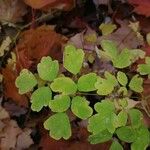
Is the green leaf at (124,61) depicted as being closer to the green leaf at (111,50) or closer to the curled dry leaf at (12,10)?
the green leaf at (111,50)

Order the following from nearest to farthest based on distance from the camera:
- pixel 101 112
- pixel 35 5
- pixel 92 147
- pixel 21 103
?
pixel 101 112, pixel 92 147, pixel 21 103, pixel 35 5

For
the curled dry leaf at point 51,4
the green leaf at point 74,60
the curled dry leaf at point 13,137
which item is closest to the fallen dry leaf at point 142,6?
the curled dry leaf at point 51,4

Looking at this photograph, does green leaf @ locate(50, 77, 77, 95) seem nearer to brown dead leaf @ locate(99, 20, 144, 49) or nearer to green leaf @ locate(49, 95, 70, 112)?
green leaf @ locate(49, 95, 70, 112)

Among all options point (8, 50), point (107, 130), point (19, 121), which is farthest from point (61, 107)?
point (8, 50)

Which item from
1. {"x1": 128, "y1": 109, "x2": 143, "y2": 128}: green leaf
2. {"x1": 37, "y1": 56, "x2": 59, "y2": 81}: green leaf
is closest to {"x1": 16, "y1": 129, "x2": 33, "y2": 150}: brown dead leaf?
{"x1": 37, "y1": 56, "x2": 59, "y2": 81}: green leaf

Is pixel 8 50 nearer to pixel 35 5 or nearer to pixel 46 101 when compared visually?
pixel 35 5

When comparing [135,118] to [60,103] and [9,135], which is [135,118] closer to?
[60,103]
